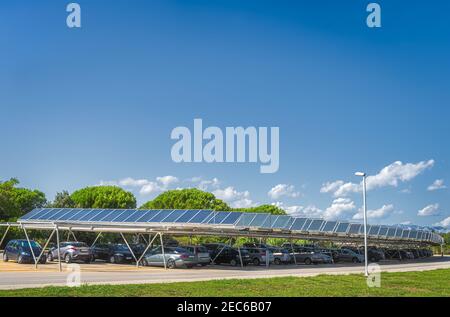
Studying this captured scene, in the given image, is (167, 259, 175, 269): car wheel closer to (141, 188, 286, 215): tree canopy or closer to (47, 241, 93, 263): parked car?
(47, 241, 93, 263): parked car

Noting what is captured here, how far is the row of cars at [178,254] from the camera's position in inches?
1383

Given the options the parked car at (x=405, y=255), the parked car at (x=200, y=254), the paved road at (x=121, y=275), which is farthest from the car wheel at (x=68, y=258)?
the parked car at (x=405, y=255)

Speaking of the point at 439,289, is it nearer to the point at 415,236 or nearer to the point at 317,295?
the point at 317,295

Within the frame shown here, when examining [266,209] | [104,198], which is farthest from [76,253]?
[266,209]

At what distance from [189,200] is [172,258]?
54.3m

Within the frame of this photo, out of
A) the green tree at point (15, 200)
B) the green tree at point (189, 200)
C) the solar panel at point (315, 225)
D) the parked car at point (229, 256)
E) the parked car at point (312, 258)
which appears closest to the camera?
the parked car at point (229, 256)

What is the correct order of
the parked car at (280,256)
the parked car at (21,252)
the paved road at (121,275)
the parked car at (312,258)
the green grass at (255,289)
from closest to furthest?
1. the green grass at (255,289)
2. the paved road at (121,275)
3. the parked car at (21,252)
4. the parked car at (280,256)
5. the parked car at (312,258)

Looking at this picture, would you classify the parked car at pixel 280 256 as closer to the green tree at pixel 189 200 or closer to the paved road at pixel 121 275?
the paved road at pixel 121 275

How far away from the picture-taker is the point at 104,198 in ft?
274
